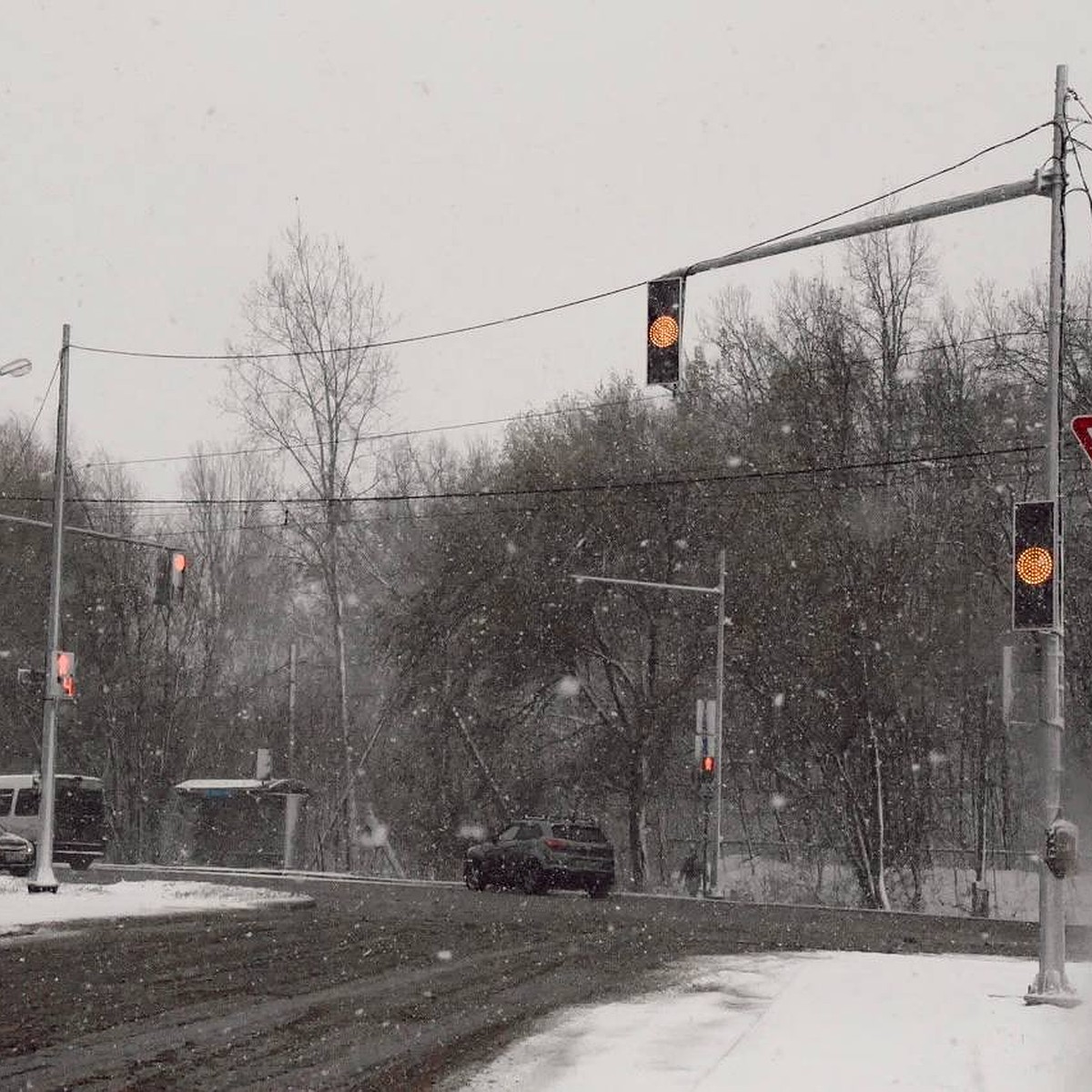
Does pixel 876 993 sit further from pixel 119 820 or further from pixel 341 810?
pixel 119 820

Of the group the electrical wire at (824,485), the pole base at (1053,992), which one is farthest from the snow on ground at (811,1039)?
the electrical wire at (824,485)

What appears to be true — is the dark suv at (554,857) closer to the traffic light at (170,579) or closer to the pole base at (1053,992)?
the traffic light at (170,579)

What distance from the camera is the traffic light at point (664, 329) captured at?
15422 millimetres

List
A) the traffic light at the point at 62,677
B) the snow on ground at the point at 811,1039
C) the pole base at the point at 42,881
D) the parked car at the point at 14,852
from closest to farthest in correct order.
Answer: the snow on ground at the point at 811,1039 → the pole base at the point at 42,881 → the traffic light at the point at 62,677 → the parked car at the point at 14,852

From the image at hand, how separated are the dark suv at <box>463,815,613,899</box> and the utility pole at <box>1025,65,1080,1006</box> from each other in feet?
68.7

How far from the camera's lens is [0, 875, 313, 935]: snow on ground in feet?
78.8

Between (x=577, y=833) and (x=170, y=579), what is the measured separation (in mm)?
10941

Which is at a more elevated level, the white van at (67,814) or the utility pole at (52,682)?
the utility pole at (52,682)

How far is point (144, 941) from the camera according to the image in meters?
19.8

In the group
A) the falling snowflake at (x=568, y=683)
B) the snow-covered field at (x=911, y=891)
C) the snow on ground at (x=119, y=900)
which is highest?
the falling snowflake at (x=568, y=683)

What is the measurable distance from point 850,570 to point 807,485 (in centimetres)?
415

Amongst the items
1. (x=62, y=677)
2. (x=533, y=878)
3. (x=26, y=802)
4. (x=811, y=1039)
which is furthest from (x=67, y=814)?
(x=811, y=1039)

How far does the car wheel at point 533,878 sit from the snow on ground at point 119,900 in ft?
20.0

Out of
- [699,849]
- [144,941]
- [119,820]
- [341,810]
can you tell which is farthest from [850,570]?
[119,820]
